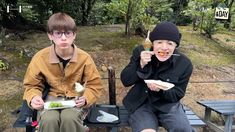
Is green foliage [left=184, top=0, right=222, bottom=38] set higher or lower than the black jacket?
higher

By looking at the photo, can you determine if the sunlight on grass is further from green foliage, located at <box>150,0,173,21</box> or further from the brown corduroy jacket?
the brown corduroy jacket

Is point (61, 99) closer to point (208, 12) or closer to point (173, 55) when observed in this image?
point (173, 55)

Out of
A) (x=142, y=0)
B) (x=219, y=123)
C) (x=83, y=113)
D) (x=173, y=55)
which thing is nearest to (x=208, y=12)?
(x=142, y=0)

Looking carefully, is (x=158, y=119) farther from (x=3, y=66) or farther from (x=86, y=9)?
(x=86, y=9)

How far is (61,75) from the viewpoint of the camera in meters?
3.39

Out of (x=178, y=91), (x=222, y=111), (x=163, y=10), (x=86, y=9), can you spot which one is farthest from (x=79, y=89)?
(x=163, y=10)

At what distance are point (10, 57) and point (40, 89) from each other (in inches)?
102

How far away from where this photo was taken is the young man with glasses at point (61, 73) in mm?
3221

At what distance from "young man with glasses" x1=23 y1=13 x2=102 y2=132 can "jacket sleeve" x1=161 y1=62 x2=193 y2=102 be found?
24.6 inches

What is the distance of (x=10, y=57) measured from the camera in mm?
5766

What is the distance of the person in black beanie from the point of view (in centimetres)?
324

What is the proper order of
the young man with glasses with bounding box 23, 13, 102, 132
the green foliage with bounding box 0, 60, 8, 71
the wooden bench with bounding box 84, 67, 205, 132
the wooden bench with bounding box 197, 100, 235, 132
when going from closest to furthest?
the young man with glasses with bounding box 23, 13, 102, 132, the wooden bench with bounding box 84, 67, 205, 132, the wooden bench with bounding box 197, 100, 235, 132, the green foliage with bounding box 0, 60, 8, 71

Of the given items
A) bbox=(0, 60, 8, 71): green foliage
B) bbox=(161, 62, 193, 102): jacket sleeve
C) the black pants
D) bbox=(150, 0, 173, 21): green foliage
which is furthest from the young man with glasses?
bbox=(150, 0, 173, 21): green foliage

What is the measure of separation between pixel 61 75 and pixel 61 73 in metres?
0.02
